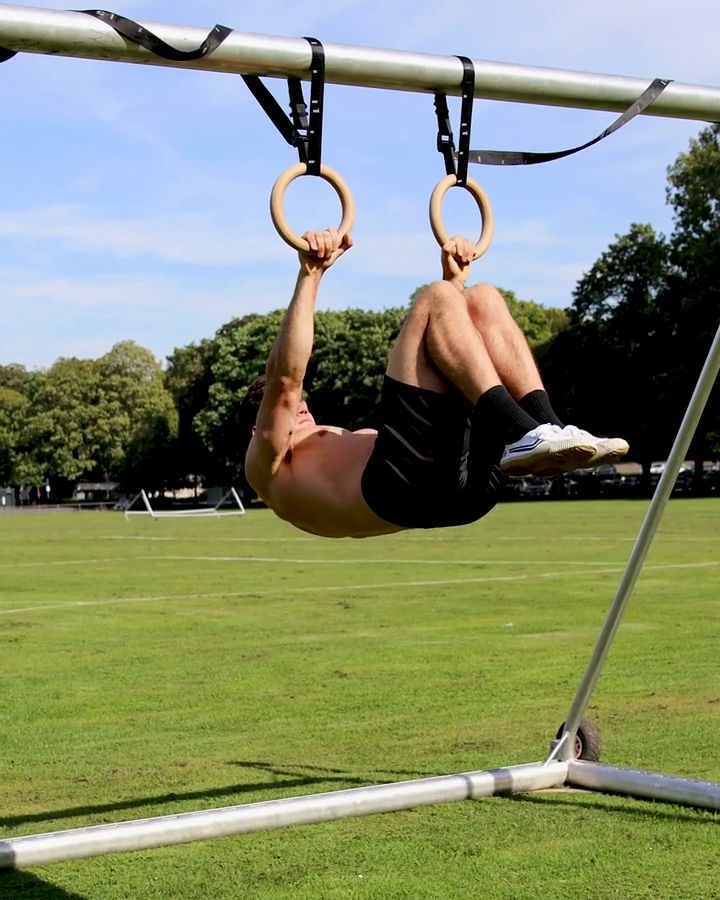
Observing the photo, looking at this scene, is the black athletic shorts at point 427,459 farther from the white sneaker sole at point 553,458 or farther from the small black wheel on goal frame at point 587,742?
the small black wheel on goal frame at point 587,742

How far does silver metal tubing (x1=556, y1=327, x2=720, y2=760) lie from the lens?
688 cm

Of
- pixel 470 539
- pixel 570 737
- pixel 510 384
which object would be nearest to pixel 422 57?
pixel 510 384

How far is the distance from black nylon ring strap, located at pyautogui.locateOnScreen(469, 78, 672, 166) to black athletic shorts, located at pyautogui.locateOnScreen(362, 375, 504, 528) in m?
1.14

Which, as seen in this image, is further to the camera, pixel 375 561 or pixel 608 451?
pixel 375 561

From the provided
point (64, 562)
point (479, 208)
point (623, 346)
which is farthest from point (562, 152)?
point (623, 346)

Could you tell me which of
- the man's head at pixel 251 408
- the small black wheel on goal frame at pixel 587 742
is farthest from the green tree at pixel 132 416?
the man's head at pixel 251 408

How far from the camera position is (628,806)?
7.39 m

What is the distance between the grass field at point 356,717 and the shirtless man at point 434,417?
1.82 metres

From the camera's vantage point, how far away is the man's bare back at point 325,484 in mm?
5773

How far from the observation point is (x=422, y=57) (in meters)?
5.39

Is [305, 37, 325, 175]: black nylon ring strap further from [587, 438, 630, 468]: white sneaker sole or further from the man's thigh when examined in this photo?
[587, 438, 630, 468]: white sneaker sole

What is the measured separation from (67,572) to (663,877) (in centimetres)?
1919

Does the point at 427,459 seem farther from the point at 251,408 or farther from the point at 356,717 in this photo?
the point at 356,717

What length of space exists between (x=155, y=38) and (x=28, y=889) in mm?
3875
